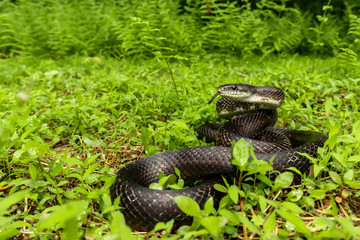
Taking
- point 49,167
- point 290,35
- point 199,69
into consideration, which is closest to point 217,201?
point 49,167

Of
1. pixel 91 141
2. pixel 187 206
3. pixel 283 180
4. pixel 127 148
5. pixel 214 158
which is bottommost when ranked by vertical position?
pixel 127 148

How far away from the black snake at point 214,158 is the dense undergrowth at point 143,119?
169mm

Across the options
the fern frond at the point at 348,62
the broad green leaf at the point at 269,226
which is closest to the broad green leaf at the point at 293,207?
the broad green leaf at the point at 269,226

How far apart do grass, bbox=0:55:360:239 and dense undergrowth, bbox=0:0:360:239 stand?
16mm

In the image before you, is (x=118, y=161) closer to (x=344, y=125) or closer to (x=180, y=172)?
(x=180, y=172)

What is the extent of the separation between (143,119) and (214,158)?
1.85 m

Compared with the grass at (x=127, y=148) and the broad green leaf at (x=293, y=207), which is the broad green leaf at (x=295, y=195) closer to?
the grass at (x=127, y=148)

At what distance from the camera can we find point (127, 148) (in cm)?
379

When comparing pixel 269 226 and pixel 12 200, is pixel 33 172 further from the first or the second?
pixel 269 226

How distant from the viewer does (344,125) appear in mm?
3949

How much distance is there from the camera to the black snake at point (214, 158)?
2.33 meters

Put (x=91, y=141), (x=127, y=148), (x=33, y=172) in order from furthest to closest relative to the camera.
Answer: (x=127, y=148) < (x=91, y=141) < (x=33, y=172)

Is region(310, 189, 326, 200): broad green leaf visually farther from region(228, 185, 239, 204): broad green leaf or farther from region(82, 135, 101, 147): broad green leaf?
region(82, 135, 101, 147): broad green leaf

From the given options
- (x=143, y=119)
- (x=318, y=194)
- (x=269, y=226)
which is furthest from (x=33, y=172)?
(x=318, y=194)
